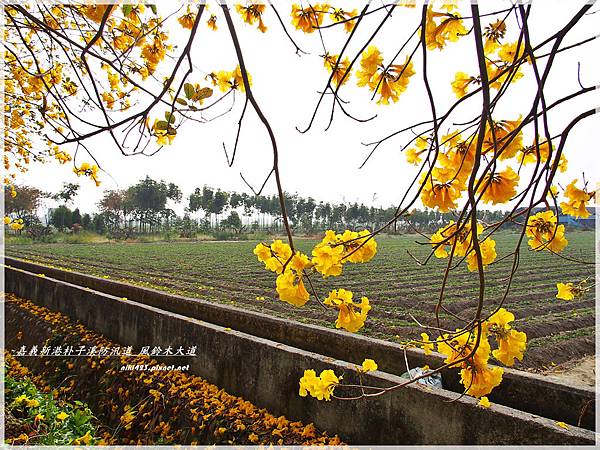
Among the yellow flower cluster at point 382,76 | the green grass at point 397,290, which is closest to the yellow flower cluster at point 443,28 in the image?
the yellow flower cluster at point 382,76

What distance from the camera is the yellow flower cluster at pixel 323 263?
2.89ft

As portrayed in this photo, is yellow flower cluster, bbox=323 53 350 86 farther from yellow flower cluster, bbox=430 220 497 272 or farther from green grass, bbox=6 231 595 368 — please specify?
green grass, bbox=6 231 595 368

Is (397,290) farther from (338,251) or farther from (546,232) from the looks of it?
(338,251)

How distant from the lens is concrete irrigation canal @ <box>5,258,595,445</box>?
6.09 ft

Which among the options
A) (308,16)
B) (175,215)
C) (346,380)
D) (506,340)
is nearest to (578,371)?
(346,380)

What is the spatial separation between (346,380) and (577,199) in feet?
5.80

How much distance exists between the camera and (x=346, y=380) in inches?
95.0

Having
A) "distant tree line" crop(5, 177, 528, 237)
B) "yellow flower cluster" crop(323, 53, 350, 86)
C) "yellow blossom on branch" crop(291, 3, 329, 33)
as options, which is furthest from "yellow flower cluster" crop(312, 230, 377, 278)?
"distant tree line" crop(5, 177, 528, 237)

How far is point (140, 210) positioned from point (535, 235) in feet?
175

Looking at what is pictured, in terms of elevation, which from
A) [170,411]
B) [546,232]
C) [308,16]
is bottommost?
[170,411]

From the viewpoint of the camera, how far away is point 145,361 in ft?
12.0

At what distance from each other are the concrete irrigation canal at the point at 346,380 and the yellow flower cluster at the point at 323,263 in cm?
37

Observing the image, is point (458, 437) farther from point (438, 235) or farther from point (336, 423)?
point (438, 235)

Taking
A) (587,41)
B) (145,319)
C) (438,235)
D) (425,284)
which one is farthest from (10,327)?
(425,284)
